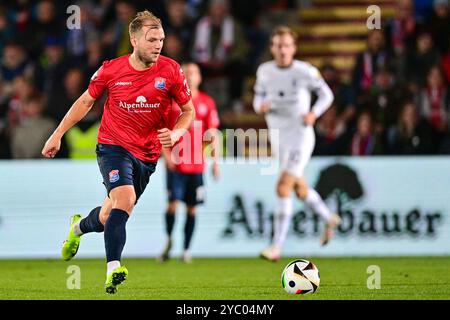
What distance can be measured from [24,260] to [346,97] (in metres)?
4.93

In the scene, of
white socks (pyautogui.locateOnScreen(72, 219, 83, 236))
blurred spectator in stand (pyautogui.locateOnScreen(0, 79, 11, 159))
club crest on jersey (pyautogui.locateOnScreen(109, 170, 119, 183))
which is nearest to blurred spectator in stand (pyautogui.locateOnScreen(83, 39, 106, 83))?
blurred spectator in stand (pyautogui.locateOnScreen(0, 79, 11, 159))

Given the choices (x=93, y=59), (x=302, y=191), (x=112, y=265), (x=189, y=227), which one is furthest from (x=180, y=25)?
(x=112, y=265)

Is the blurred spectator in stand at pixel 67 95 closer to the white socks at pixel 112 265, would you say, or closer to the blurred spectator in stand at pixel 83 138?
the blurred spectator in stand at pixel 83 138

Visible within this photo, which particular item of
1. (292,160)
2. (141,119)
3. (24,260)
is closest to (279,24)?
(292,160)

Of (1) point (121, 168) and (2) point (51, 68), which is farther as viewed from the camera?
(2) point (51, 68)

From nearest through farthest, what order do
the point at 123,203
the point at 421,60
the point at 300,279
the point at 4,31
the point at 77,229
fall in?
the point at 123,203
the point at 300,279
the point at 77,229
the point at 421,60
the point at 4,31

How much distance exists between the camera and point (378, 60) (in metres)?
15.4

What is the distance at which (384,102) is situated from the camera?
14.8m

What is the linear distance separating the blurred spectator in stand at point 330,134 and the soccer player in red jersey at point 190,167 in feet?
7.01

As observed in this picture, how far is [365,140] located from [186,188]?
9.08ft

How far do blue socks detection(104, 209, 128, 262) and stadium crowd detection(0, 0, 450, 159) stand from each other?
6.49 metres

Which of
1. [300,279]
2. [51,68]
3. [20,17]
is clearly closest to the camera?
[300,279]

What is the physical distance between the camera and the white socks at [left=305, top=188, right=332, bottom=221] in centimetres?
1265

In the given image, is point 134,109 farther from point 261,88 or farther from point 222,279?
point 261,88
